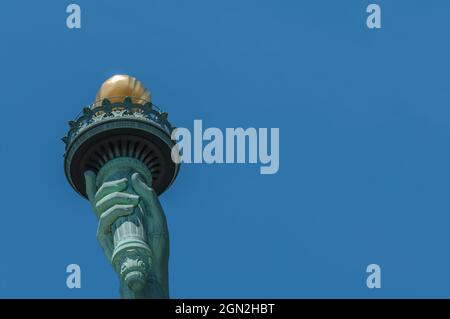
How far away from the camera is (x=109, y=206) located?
64500mm

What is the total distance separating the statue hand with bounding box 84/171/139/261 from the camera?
63.7 meters

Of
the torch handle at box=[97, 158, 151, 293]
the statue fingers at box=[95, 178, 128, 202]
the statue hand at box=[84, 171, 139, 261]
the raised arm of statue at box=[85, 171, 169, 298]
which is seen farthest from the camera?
the statue fingers at box=[95, 178, 128, 202]

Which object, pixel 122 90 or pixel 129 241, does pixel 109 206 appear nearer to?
pixel 129 241

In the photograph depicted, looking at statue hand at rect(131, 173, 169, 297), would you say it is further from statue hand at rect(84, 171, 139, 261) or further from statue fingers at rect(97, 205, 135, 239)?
statue fingers at rect(97, 205, 135, 239)

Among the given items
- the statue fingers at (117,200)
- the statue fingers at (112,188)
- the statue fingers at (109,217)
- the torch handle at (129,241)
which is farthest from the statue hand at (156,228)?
the statue fingers at (109,217)

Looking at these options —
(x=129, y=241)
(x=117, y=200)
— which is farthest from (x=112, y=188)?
(x=129, y=241)

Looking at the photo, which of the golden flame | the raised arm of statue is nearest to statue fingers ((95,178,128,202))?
the raised arm of statue

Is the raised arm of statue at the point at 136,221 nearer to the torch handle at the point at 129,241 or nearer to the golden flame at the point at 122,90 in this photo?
the torch handle at the point at 129,241

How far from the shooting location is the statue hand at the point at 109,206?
63656 millimetres
